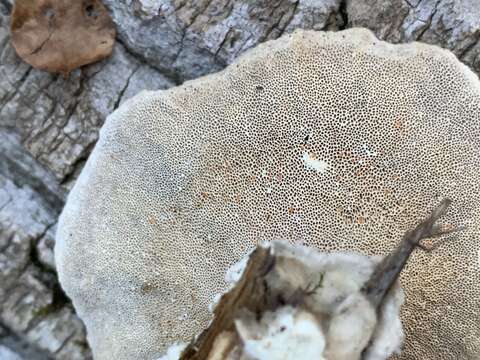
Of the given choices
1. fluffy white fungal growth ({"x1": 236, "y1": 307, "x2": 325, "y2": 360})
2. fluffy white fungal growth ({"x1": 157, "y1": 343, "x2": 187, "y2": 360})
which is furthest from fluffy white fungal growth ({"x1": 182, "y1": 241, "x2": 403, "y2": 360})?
fluffy white fungal growth ({"x1": 157, "y1": 343, "x2": 187, "y2": 360})

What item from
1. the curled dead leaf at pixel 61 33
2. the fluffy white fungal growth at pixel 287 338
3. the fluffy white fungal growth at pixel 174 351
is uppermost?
the curled dead leaf at pixel 61 33

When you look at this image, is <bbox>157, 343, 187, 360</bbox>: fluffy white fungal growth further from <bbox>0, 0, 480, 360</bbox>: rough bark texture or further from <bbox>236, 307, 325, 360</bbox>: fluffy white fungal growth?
<bbox>0, 0, 480, 360</bbox>: rough bark texture

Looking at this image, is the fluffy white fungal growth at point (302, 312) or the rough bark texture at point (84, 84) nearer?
the fluffy white fungal growth at point (302, 312)

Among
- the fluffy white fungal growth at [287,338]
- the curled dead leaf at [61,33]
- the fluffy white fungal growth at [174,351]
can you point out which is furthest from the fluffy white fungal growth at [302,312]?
the curled dead leaf at [61,33]

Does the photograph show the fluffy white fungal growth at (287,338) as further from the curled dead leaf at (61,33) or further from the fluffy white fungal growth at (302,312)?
the curled dead leaf at (61,33)

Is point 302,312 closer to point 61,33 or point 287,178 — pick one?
point 287,178

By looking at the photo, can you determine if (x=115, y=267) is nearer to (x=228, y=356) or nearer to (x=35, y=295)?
(x=35, y=295)
